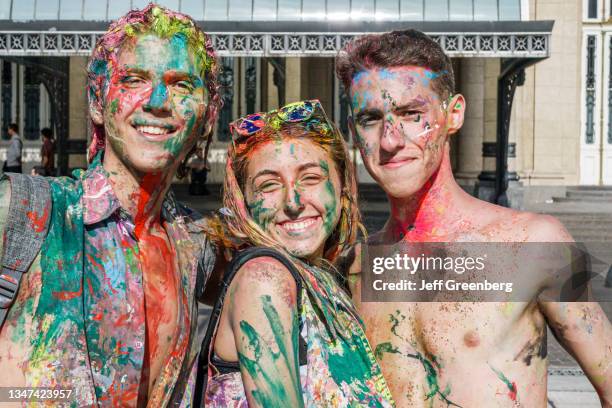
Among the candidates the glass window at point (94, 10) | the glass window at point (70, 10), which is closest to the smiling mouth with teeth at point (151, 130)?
the glass window at point (94, 10)

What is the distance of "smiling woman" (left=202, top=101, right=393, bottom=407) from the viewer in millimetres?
2121

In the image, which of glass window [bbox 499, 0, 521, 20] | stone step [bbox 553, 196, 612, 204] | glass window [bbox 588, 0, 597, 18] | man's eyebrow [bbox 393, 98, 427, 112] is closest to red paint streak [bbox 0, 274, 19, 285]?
man's eyebrow [bbox 393, 98, 427, 112]

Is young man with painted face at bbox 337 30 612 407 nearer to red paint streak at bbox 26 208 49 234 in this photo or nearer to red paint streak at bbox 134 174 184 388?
red paint streak at bbox 134 174 184 388

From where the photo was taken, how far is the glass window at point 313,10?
45.1 feet

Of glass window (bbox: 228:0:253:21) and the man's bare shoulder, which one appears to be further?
glass window (bbox: 228:0:253:21)

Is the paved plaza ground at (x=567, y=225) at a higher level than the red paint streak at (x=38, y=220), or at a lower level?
lower

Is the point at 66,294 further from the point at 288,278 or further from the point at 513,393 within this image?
the point at 513,393

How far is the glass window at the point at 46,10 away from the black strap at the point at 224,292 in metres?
12.7

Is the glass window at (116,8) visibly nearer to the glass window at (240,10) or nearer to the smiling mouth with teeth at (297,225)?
the glass window at (240,10)

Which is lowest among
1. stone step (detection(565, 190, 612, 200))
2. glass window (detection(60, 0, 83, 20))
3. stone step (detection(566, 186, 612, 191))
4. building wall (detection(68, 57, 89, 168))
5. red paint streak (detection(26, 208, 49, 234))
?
red paint streak (detection(26, 208, 49, 234))

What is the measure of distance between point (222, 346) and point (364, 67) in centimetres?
111

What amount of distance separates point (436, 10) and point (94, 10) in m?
5.86

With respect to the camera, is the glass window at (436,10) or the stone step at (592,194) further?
the stone step at (592,194)

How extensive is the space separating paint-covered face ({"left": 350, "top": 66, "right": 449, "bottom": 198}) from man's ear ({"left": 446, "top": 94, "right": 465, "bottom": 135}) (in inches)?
2.2
